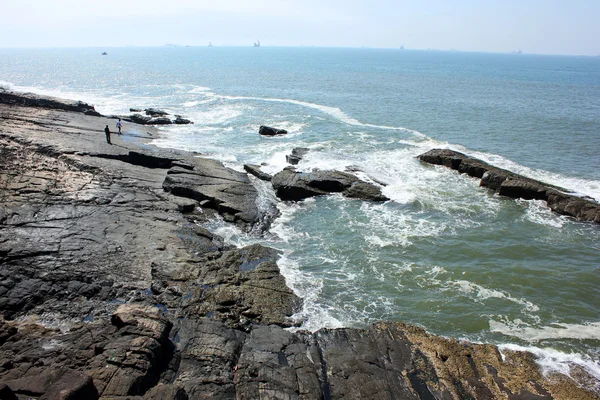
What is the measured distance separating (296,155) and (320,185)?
28.0ft

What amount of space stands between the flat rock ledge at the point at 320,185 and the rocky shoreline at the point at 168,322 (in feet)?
12.7

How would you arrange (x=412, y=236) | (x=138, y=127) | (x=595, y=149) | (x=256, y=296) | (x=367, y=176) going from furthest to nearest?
(x=138, y=127) → (x=595, y=149) → (x=367, y=176) → (x=412, y=236) → (x=256, y=296)

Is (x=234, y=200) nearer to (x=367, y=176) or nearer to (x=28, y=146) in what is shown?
(x=367, y=176)

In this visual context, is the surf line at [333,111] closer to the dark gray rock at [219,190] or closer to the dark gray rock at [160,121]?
the dark gray rock at [160,121]

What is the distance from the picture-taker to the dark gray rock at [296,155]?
124 ft

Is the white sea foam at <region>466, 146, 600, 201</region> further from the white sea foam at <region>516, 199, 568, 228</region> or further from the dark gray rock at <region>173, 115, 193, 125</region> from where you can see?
the dark gray rock at <region>173, 115, 193, 125</region>

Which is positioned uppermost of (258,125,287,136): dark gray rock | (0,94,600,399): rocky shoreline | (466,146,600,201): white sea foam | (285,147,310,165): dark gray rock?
(258,125,287,136): dark gray rock

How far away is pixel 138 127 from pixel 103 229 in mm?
30490

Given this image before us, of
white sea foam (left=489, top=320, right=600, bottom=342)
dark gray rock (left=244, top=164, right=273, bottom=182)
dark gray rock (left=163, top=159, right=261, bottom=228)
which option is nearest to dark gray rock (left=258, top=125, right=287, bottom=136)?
dark gray rock (left=244, top=164, right=273, bottom=182)

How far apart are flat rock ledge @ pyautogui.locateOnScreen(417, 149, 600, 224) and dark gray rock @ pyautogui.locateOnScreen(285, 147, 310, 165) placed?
1353 centimetres

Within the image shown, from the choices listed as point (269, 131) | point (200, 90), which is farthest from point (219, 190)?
point (200, 90)

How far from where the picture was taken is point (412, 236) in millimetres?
24984

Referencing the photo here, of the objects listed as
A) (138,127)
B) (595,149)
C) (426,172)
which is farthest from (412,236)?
(138,127)

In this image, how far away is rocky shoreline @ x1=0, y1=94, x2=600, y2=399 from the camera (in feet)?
40.5
